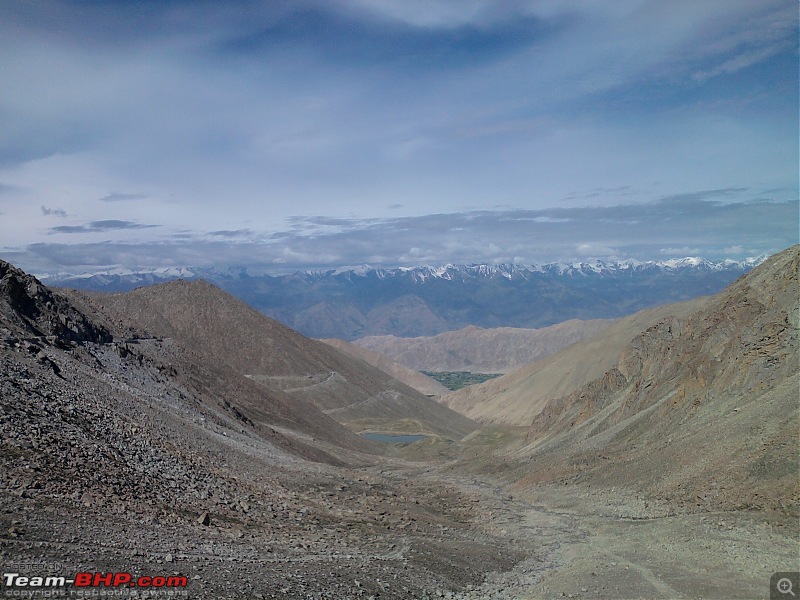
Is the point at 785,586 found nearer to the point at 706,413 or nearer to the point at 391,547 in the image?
the point at 391,547

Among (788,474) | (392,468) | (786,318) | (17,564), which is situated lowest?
(392,468)

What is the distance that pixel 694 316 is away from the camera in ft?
180

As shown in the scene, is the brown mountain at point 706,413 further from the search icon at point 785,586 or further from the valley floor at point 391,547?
the search icon at point 785,586

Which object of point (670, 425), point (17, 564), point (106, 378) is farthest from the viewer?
point (670, 425)

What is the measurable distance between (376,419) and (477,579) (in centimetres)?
9152

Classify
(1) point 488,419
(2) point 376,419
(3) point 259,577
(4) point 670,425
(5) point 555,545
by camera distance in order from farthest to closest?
(1) point 488,419 < (2) point 376,419 < (4) point 670,425 < (5) point 555,545 < (3) point 259,577

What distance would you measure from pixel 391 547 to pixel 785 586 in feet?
41.7

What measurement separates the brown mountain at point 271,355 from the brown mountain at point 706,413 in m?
57.1

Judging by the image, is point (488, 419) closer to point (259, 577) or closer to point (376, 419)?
point (376, 419)

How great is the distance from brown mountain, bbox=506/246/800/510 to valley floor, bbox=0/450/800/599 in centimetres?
238

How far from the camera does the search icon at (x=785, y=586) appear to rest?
18.5m

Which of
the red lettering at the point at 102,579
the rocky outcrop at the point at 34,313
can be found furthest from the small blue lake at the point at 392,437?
the red lettering at the point at 102,579

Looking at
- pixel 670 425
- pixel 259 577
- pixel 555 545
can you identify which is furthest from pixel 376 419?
pixel 259 577

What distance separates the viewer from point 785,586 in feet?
61.7
